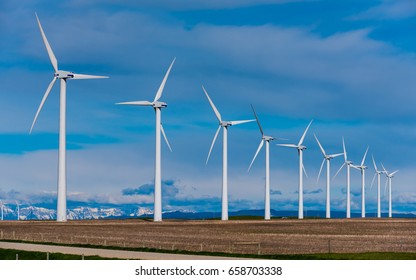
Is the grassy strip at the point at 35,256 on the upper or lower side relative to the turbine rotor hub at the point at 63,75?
lower

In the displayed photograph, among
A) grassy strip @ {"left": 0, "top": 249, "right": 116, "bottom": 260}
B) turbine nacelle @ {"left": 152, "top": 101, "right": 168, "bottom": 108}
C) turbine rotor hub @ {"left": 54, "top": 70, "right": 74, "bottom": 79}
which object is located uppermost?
turbine rotor hub @ {"left": 54, "top": 70, "right": 74, "bottom": 79}

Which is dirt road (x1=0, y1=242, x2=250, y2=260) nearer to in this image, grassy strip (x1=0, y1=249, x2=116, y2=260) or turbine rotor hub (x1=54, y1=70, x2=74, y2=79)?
grassy strip (x1=0, y1=249, x2=116, y2=260)

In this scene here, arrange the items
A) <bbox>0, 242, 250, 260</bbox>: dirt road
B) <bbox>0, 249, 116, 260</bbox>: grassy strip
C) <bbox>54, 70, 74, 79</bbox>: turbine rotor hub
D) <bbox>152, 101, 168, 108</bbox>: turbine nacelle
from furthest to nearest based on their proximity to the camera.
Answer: <bbox>152, 101, 168, 108</bbox>: turbine nacelle
<bbox>54, 70, 74, 79</bbox>: turbine rotor hub
<bbox>0, 249, 116, 260</bbox>: grassy strip
<bbox>0, 242, 250, 260</bbox>: dirt road

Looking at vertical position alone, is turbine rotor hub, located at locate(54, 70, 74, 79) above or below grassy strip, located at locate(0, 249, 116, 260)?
above

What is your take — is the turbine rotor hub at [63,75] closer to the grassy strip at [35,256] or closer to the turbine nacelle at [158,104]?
the turbine nacelle at [158,104]

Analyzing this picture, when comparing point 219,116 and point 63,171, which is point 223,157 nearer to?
point 219,116

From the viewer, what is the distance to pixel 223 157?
177500mm

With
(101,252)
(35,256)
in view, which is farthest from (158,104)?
(35,256)

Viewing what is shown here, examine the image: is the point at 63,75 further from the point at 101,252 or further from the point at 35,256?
the point at 35,256

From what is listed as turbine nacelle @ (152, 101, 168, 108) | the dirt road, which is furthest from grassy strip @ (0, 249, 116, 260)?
turbine nacelle @ (152, 101, 168, 108)

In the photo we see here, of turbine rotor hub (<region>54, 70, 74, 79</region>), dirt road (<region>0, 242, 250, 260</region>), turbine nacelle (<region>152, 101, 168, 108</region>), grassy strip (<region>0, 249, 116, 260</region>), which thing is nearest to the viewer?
dirt road (<region>0, 242, 250, 260</region>)

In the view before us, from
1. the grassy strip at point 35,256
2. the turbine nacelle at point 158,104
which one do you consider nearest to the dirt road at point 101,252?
the grassy strip at point 35,256

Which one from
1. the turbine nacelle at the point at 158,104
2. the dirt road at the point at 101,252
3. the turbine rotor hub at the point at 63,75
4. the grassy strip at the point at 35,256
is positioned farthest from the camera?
the turbine nacelle at the point at 158,104
